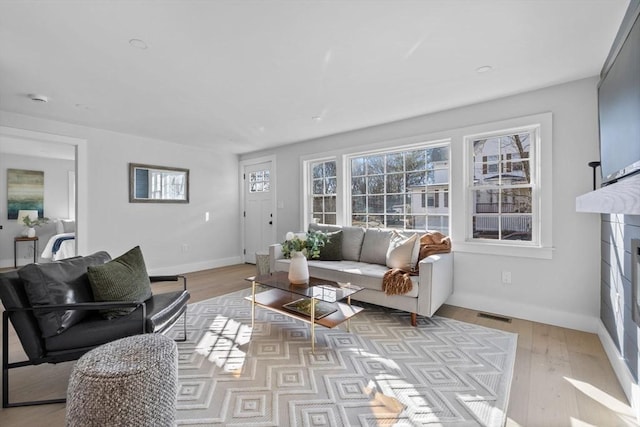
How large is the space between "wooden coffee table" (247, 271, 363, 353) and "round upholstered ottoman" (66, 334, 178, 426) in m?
1.19

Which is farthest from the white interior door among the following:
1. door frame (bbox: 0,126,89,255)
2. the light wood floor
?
the light wood floor

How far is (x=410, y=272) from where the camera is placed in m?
3.03

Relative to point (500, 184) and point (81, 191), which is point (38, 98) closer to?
point (81, 191)

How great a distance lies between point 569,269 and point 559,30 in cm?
207

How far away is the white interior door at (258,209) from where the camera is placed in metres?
5.66

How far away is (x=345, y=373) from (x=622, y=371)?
177cm

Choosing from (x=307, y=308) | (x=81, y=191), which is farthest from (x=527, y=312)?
(x=81, y=191)

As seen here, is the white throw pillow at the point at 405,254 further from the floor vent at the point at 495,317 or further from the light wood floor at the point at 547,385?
the light wood floor at the point at 547,385

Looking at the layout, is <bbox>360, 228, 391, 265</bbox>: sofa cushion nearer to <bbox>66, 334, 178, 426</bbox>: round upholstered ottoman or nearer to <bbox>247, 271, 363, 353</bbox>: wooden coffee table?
<bbox>247, 271, 363, 353</bbox>: wooden coffee table

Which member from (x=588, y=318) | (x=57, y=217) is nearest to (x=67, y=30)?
(x=588, y=318)

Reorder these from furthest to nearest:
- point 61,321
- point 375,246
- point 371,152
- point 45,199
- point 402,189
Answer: point 45,199, point 371,152, point 402,189, point 375,246, point 61,321

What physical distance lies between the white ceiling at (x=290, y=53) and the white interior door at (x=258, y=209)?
2.23 metres

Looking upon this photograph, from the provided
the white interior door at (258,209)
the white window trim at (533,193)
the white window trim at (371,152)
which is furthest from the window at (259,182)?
the white window trim at (533,193)

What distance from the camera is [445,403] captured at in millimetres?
1747
